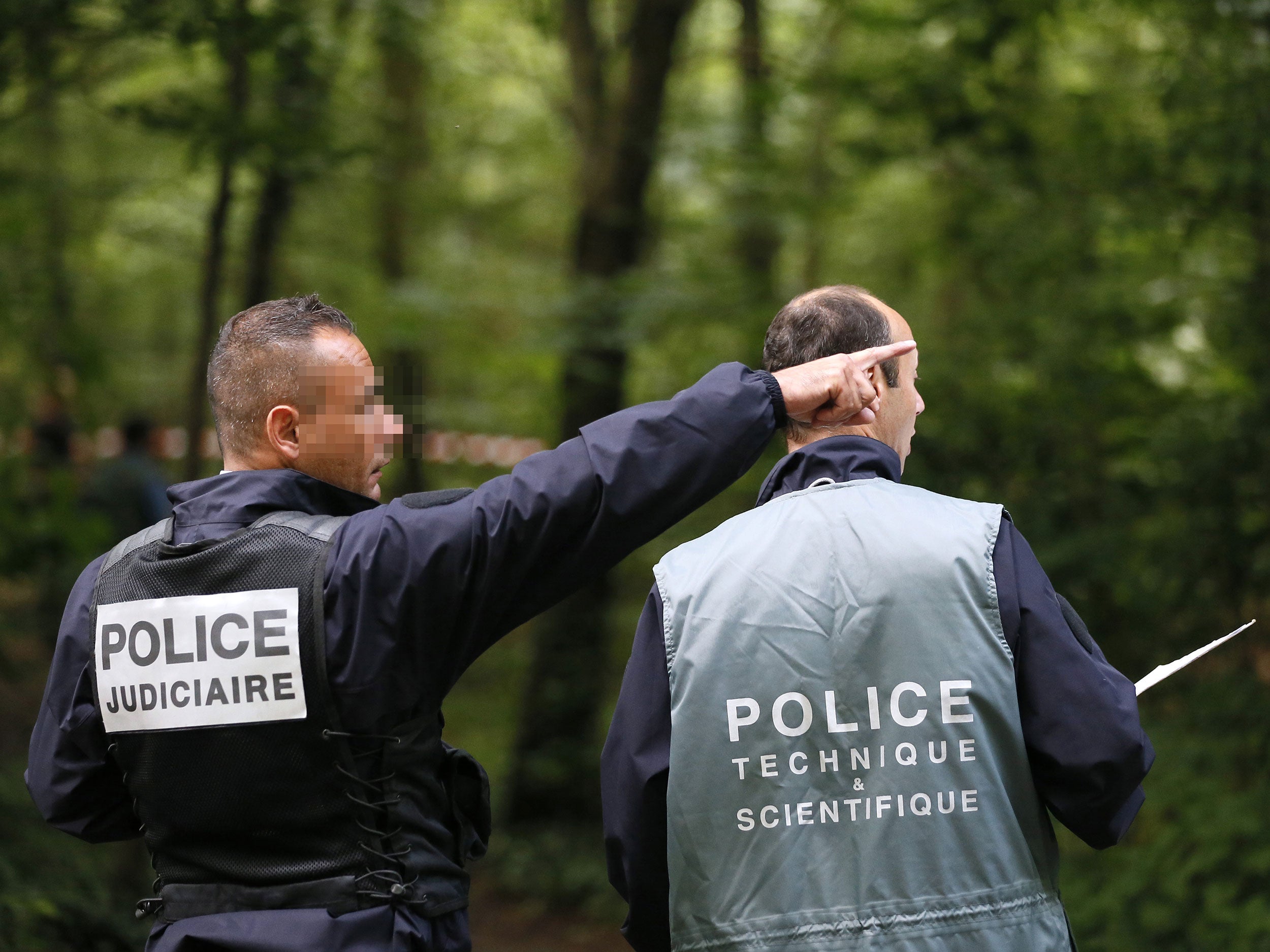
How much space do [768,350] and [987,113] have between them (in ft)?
13.3

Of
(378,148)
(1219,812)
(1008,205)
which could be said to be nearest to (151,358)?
(378,148)

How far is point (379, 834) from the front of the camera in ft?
6.86

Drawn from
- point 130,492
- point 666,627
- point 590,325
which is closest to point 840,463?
point 666,627

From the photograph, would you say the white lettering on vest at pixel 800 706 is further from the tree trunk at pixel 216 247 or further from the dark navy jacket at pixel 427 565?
the tree trunk at pixel 216 247

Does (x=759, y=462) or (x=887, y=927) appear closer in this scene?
(x=887, y=927)

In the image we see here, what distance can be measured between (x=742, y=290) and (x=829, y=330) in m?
4.06

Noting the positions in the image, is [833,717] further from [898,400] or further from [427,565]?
[427,565]

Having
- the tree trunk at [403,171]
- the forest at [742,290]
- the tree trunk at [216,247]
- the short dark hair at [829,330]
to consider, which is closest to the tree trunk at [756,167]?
the forest at [742,290]

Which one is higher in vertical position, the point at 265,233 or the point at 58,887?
the point at 265,233

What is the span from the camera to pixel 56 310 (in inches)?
232

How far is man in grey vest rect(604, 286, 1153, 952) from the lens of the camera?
2045 millimetres

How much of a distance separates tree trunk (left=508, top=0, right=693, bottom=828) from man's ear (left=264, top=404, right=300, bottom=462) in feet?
13.9

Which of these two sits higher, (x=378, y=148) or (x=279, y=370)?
(x=378, y=148)

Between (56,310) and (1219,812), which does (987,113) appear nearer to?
(1219,812)
